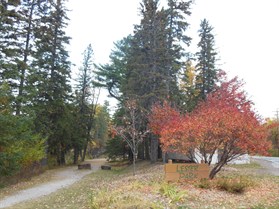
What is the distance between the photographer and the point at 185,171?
38.0ft

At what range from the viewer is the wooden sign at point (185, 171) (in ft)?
37.5

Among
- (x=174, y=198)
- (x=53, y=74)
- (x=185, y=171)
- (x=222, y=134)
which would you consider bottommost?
(x=174, y=198)

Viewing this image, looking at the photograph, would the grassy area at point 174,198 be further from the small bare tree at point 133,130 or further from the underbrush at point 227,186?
the small bare tree at point 133,130

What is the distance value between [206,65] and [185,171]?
1760 centimetres

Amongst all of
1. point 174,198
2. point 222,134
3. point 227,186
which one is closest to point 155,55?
point 222,134

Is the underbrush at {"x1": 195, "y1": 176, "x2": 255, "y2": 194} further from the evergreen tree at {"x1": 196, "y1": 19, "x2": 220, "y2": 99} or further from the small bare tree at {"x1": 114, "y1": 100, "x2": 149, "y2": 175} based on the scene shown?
the evergreen tree at {"x1": 196, "y1": 19, "x2": 220, "y2": 99}

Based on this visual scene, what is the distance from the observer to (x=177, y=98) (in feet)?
Answer: 73.9

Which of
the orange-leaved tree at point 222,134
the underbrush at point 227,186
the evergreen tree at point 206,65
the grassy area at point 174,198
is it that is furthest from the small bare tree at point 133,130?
the evergreen tree at point 206,65

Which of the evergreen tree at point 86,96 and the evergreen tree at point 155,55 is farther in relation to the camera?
the evergreen tree at point 86,96

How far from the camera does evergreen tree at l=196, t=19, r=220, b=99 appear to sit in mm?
27000

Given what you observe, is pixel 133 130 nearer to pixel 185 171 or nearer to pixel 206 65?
pixel 185 171

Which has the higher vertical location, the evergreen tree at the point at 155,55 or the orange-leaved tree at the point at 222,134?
the evergreen tree at the point at 155,55

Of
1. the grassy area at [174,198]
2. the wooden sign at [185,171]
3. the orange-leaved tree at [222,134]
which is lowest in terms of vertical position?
the grassy area at [174,198]

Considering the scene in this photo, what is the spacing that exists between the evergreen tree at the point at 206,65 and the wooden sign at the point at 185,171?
1578 cm
